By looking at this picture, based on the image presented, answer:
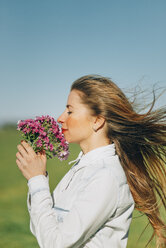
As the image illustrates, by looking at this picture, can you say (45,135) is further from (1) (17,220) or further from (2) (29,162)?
(1) (17,220)

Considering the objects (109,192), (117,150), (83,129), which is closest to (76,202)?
Result: (109,192)

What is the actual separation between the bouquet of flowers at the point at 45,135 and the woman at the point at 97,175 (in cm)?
14

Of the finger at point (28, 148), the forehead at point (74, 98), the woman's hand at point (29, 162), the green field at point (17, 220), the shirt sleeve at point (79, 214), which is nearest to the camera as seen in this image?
the shirt sleeve at point (79, 214)

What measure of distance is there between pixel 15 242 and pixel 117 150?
4965 mm

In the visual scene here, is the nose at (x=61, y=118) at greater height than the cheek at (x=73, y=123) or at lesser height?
greater

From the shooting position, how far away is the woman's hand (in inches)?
112

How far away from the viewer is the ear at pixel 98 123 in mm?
3076

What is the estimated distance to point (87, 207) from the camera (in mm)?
2480

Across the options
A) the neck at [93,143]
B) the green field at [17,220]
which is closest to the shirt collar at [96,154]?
the neck at [93,143]

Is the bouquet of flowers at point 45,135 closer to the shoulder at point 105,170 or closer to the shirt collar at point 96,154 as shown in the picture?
the shirt collar at point 96,154

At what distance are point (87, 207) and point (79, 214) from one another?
73 millimetres

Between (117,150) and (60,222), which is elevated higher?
(117,150)

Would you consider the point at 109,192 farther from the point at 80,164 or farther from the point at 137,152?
the point at 137,152

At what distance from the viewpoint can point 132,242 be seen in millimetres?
7734
